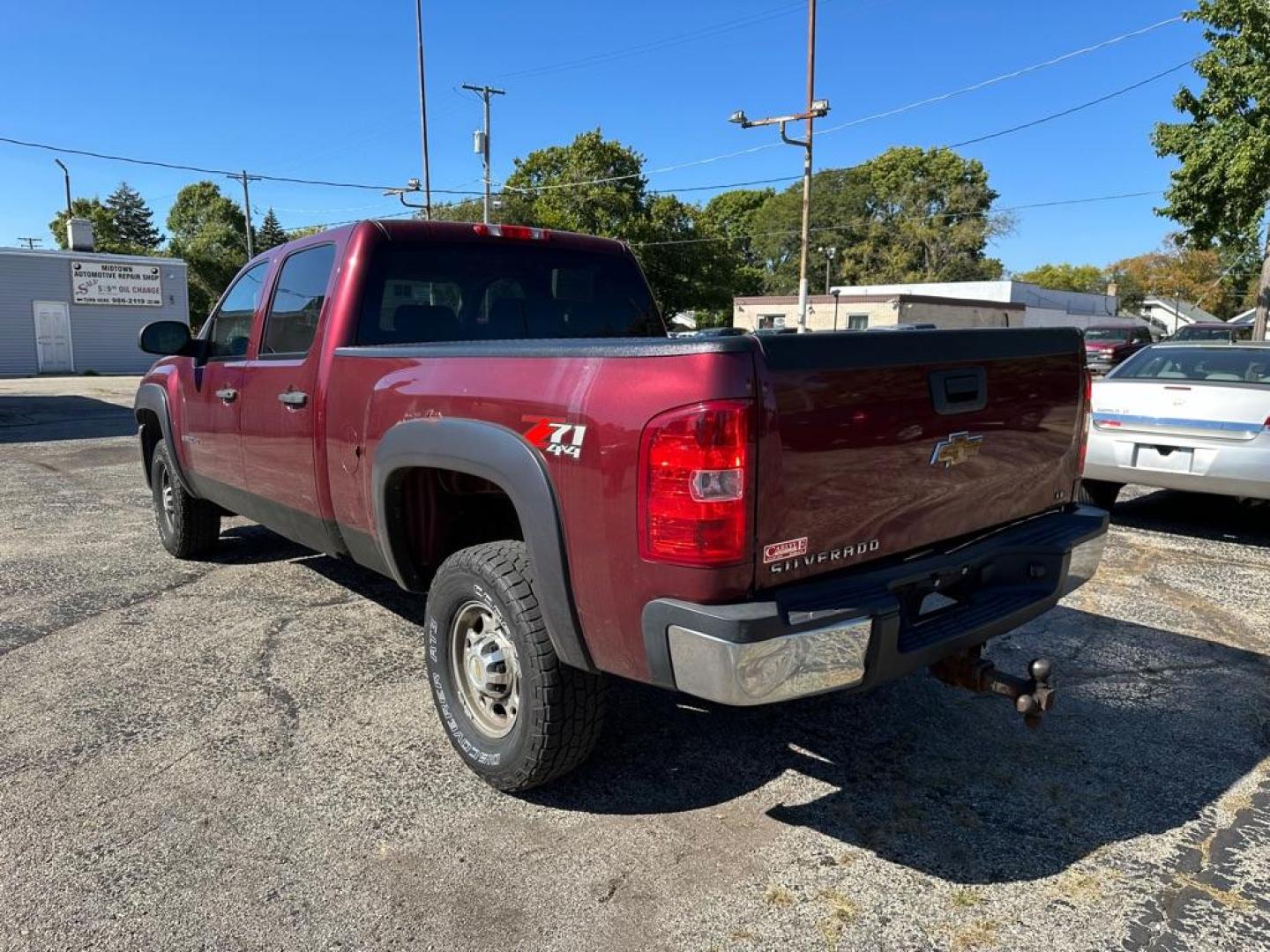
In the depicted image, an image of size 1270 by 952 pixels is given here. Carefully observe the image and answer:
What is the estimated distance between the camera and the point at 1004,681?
2.85 m

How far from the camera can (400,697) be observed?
3.79 meters

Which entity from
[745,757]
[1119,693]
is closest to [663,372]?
[745,757]

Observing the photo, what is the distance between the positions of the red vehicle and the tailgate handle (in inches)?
940

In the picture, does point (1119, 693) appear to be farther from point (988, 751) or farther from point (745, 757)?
point (745, 757)

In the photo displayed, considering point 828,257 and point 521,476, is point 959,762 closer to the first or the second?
point 521,476

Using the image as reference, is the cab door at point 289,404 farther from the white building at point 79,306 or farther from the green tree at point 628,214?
the green tree at point 628,214

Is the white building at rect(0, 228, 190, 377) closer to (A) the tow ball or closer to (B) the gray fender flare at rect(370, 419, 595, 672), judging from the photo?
(B) the gray fender flare at rect(370, 419, 595, 672)

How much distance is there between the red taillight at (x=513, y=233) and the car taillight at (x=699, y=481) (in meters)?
2.19

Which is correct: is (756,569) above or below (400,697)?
above

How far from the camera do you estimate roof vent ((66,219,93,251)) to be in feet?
103

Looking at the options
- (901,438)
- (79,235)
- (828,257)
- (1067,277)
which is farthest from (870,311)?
(1067,277)

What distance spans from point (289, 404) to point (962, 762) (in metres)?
3.07

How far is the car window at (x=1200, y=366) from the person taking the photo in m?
6.60

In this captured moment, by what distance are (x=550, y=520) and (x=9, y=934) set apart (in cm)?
175
